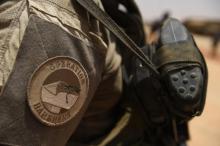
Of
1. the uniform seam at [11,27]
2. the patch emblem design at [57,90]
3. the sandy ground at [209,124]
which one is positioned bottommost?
the sandy ground at [209,124]

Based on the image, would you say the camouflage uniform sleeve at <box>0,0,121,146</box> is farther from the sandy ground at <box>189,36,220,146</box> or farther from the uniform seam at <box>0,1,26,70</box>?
the sandy ground at <box>189,36,220,146</box>

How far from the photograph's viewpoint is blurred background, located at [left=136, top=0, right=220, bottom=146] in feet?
11.9

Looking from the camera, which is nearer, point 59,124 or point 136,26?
point 59,124

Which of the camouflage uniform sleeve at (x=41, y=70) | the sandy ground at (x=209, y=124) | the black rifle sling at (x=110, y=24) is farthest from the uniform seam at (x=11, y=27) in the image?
the sandy ground at (x=209, y=124)

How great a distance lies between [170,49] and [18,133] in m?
0.40

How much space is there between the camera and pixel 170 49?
1.03m

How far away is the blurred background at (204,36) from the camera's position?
362 centimetres

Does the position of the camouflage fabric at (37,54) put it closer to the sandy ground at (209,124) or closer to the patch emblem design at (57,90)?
the patch emblem design at (57,90)

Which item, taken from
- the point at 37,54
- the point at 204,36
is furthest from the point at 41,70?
the point at 204,36

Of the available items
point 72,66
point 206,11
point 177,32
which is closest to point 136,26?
point 177,32

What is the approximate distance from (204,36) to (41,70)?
12745mm

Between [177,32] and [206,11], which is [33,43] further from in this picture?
[206,11]

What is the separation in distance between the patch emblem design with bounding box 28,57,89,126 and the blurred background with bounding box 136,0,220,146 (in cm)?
63

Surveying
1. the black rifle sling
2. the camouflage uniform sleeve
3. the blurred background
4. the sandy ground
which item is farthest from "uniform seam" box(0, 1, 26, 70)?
the sandy ground
